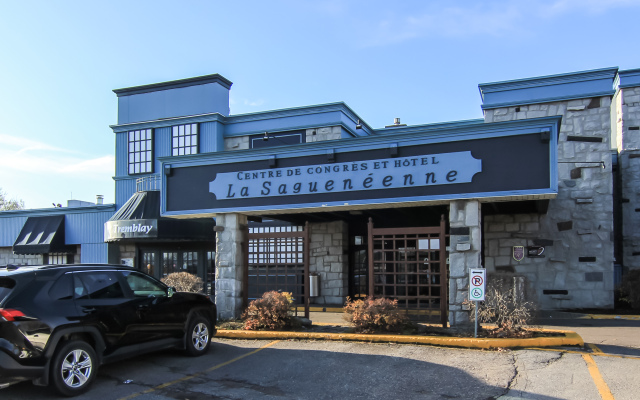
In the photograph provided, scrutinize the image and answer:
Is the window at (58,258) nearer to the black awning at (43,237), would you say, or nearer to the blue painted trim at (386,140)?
the black awning at (43,237)

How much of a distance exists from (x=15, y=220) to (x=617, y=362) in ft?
78.9

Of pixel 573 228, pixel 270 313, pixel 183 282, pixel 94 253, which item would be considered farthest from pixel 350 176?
pixel 94 253

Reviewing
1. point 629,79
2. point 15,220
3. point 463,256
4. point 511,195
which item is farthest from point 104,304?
point 15,220

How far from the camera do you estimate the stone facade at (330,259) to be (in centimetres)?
1658

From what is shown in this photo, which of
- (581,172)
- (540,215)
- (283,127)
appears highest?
(283,127)

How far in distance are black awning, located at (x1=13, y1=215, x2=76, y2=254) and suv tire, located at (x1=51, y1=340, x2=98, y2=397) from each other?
1700 cm

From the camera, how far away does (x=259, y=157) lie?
1216 cm

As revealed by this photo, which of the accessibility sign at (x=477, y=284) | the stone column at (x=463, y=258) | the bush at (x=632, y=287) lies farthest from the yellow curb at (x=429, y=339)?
the bush at (x=632, y=287)

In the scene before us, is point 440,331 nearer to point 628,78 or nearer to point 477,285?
point 477,285

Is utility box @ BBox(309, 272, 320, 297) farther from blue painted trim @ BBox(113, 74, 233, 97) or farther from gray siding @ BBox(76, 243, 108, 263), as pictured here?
gray siding @ BBox(76, 243, 108, 263)

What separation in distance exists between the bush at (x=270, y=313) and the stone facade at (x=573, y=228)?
6.91 metres

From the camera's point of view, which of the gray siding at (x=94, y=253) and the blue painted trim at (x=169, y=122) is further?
the gray siding at (x=94, y=253)

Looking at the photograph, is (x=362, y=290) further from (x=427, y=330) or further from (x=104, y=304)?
(x=104, y=304)

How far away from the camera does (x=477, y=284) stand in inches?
367
